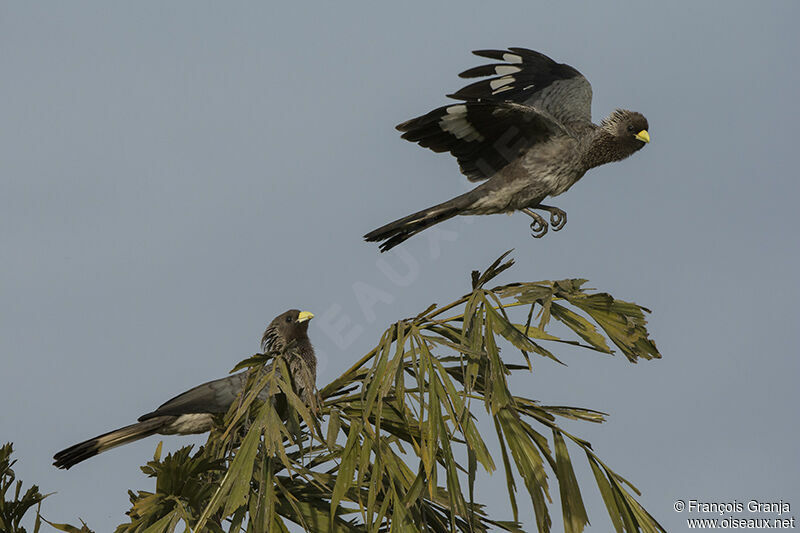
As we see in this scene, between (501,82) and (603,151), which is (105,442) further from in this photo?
(603,151)

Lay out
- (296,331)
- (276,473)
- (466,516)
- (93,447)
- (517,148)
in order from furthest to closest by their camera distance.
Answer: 1. (296,331)
2. (517,148)
3. (93,447)
4. (276,473)
5. (466,516)

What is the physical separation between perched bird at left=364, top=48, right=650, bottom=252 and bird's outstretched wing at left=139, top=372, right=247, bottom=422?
1.66 m

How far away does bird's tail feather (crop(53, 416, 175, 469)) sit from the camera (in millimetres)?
5539

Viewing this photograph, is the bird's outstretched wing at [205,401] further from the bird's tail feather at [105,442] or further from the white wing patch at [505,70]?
the white wing patch at [505,70]

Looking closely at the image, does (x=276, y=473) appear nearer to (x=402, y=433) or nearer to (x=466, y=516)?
(x=402, y=433)

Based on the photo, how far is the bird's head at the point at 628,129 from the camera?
6742mm

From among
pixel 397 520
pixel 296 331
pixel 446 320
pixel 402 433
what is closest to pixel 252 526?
pixel 397 520

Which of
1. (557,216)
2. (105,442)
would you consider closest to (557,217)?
(557,216)

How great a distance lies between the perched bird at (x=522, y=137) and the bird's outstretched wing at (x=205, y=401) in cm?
166

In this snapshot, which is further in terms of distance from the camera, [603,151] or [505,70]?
[603,151]

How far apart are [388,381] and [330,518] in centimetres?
66

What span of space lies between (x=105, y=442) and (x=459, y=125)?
3.05m

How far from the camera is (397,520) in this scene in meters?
3.99

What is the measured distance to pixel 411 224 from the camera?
5.90 m
